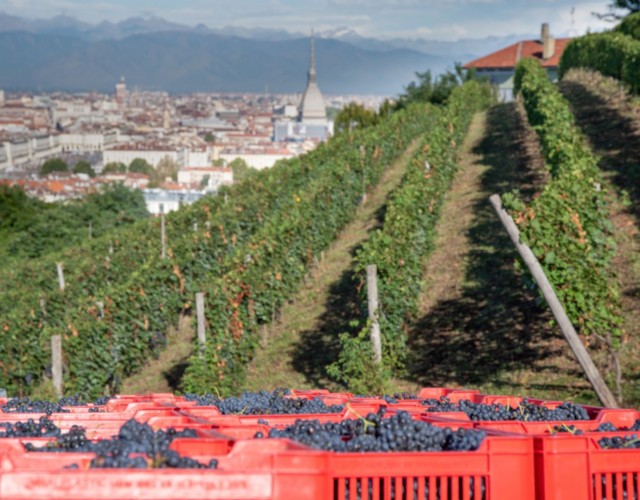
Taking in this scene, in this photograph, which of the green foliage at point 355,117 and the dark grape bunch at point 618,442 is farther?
the green foliage at point 355,117

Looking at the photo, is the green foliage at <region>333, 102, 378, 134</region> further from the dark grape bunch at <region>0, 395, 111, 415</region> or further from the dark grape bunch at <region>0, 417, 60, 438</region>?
the dark grape bunch at <region>0, 417, 60, 438</region>

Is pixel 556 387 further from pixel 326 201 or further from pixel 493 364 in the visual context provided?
pixel 326 201

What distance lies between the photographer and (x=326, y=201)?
24.7m

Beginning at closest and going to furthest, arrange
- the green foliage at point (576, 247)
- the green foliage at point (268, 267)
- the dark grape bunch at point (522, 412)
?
the dark grape bunch at point (522, 412) < the green foliage at point (576, 247) < the green foliage at point (268, 267)

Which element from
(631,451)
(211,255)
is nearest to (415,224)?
(211,255)

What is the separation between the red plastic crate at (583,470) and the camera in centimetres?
399

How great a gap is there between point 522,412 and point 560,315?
521 cm

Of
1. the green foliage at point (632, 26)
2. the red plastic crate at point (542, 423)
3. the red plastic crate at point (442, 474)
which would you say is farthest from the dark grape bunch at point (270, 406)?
the green foliage at point (632, 26)

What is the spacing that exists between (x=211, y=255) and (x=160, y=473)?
21.6 meters

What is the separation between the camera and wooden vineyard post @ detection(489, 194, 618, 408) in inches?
409

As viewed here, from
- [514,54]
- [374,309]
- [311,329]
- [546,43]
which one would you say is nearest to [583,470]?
[374,309]

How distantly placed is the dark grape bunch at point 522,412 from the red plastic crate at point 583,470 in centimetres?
101

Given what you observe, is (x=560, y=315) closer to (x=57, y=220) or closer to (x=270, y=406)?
(x=270, y=406)

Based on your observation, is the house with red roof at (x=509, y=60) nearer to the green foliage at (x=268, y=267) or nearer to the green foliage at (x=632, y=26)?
the green foliage at (x=632, y=26)
